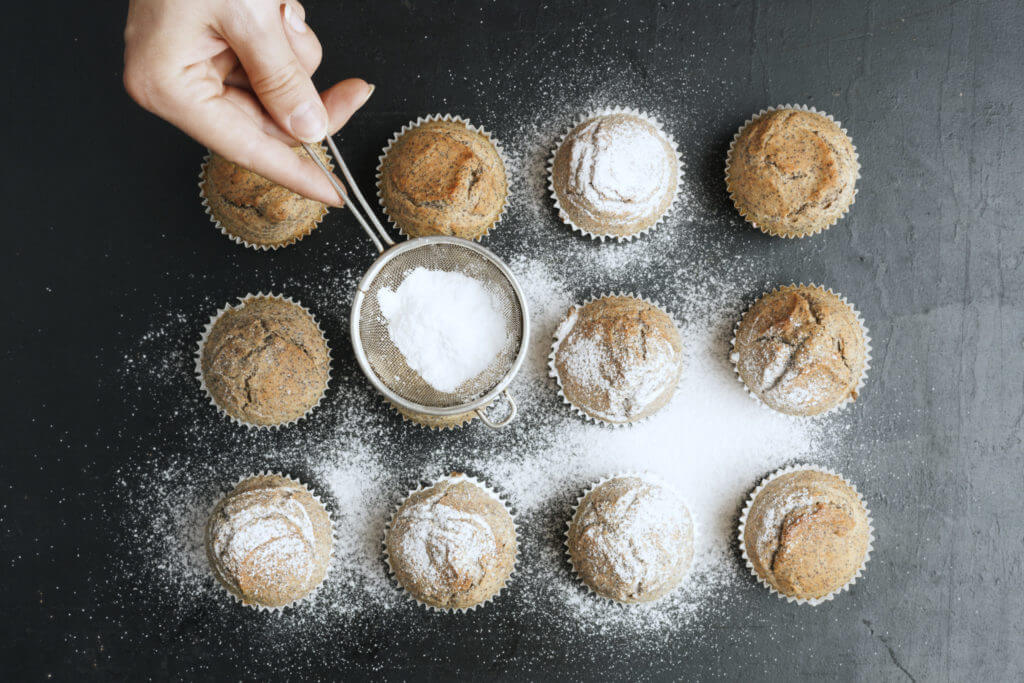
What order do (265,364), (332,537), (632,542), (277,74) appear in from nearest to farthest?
(277,74)
(265,364)
(632,542)
(332,537)

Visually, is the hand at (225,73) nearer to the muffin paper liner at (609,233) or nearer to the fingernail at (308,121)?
the fingernail at (308,121)

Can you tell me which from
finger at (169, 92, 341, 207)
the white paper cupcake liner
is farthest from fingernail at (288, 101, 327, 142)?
the white paper cupcake liner

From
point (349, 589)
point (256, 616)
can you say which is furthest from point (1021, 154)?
point (256, 616)

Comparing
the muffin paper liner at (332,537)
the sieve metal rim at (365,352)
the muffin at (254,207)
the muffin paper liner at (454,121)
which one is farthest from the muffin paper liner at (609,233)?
the muffin paper liner at (332,537)

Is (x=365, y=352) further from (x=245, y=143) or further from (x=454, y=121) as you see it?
(x=454, y=121)

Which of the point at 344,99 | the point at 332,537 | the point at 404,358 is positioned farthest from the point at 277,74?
the point at 332,537

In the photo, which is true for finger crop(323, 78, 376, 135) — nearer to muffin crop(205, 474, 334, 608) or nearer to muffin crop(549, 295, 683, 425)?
muffin crop(549, 295, 683, 425)

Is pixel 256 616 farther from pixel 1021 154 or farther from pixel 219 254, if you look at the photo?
pixel 1021 154
